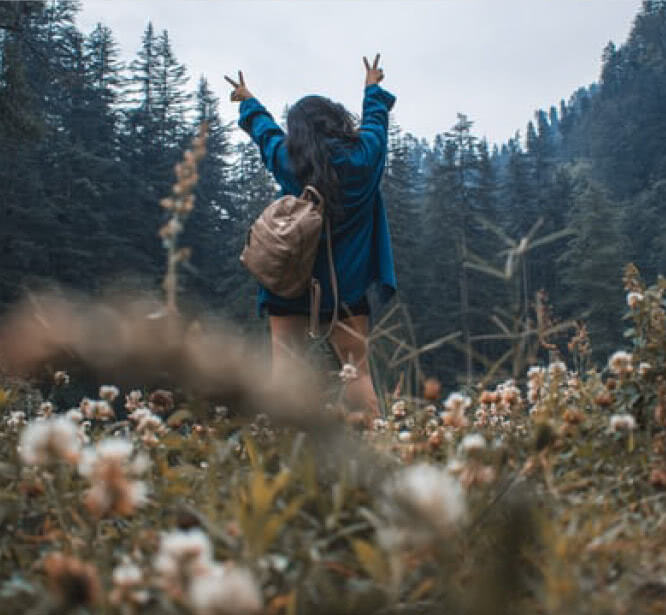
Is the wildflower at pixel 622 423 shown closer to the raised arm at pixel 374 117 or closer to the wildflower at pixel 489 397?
the wildflower at pixel 489 397

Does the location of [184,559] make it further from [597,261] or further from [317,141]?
[597,261]

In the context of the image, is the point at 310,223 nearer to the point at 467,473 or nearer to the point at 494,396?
the point at 494,396

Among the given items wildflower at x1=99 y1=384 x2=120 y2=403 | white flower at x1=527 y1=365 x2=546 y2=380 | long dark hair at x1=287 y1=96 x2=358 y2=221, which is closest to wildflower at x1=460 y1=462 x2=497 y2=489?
white flower at x1=527 y1=365 x2=546 y2=380

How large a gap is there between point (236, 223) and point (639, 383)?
37.5m

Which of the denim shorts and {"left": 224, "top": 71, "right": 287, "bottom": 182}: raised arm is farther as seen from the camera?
{"left": 224, "top": 71, "right": 287, "bottom": 182}: raised arm

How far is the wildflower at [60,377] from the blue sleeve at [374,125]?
1.66 meters

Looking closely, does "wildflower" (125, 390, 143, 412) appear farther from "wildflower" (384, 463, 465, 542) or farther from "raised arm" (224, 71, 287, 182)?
"raised arm" (224, 71, 287, 182)

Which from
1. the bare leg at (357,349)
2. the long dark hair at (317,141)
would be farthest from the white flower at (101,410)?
the long dark hair at (317,141)

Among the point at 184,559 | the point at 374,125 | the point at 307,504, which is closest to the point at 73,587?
the point at 184,559

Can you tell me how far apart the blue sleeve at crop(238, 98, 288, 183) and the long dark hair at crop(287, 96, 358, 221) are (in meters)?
0.11

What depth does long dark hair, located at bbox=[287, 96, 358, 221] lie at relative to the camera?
332 centimetres

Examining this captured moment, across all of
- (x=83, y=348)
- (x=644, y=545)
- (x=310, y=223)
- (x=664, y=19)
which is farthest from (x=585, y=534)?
(x=664, y=19)

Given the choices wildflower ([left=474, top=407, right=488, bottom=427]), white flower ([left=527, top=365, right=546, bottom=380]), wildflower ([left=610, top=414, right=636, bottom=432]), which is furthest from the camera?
wildflower ([left=474, top=407, right=488, bottom=427])

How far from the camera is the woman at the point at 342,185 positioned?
11.0 feet
